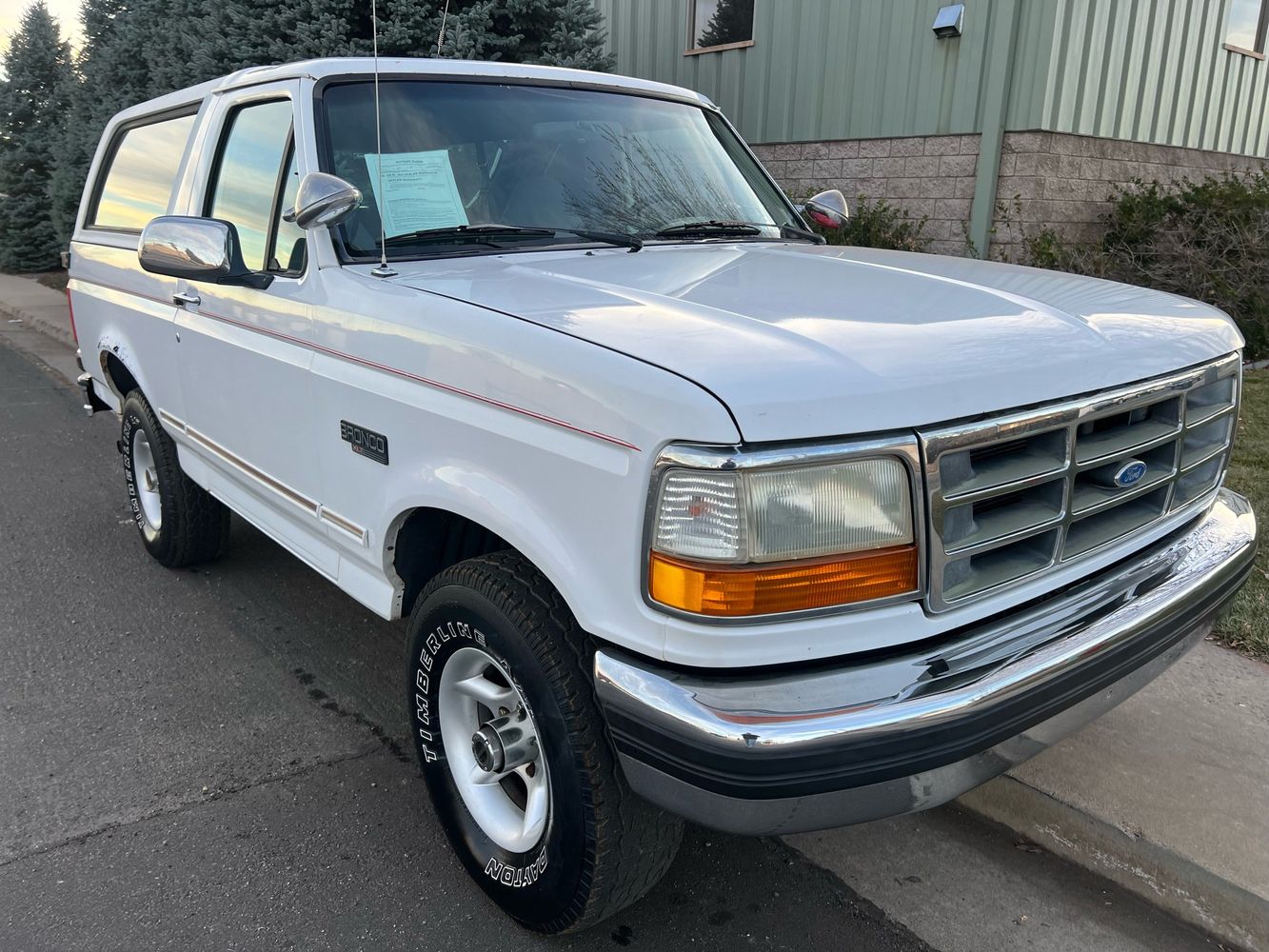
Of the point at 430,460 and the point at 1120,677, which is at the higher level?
the point at 430,460

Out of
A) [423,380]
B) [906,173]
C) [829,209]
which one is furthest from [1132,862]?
[906,173]

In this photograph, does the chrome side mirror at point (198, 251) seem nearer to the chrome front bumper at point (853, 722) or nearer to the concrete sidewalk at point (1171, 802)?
the chrome front bumper at point (853, 722)

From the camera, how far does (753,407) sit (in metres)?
1.78

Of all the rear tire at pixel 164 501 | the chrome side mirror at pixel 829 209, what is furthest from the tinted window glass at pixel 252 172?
the chrome side mirror at pixel 829 209

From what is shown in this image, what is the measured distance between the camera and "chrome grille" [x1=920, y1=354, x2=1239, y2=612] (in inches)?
76.1

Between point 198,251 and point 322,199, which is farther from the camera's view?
point 198,251

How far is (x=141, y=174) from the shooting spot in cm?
469

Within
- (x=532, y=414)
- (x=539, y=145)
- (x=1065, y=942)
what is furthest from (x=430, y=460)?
(x=1065, y=942)

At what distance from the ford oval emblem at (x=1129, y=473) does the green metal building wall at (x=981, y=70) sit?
6.28 metres

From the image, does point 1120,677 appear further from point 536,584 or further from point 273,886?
point 273,886

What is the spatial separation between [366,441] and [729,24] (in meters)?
8.61

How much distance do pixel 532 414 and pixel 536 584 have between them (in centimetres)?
38

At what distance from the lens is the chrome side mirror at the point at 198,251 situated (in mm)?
3008

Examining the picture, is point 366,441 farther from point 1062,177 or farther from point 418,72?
point 1062,177
